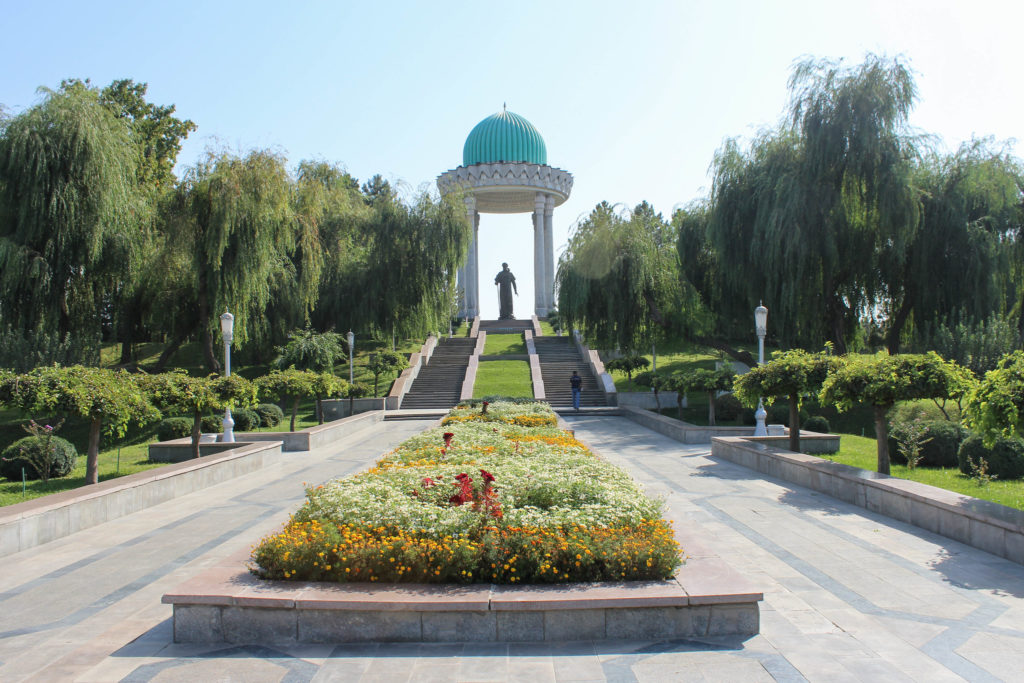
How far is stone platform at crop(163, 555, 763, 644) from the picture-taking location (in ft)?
A: 14.8

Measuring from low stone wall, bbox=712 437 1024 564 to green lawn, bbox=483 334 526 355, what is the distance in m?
24.7

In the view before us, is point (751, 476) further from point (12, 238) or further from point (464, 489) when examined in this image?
point (12, 238)

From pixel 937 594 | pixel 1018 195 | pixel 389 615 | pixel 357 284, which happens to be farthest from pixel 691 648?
pixel 357 284

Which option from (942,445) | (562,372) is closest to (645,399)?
(562,372)

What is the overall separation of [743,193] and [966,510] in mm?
17519

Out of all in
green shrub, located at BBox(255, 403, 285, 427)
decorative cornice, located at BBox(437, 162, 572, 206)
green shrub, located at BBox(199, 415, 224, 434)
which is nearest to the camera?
green shrub, located at BBox(199, 415, 224, 434)

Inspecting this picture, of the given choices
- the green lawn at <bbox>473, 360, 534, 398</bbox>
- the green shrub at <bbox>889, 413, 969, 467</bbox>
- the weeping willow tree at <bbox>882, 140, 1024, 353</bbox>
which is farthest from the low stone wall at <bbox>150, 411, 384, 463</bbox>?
the weeping willow tree at <bbox>882, 140, 1024, 353</bbox>

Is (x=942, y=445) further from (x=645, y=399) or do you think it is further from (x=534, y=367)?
(x=534, y=367)

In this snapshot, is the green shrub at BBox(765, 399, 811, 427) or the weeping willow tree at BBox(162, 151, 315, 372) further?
the weeping willow tree at BBox(162, 151, 315, 372)

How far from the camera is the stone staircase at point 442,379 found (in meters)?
27.4

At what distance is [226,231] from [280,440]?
8.46m

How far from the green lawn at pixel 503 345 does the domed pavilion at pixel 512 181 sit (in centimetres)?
462

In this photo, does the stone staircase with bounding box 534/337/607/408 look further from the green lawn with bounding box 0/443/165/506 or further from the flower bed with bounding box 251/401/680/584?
the flower bed with bounding box 251/401/680/584

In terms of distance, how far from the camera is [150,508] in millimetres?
9227
